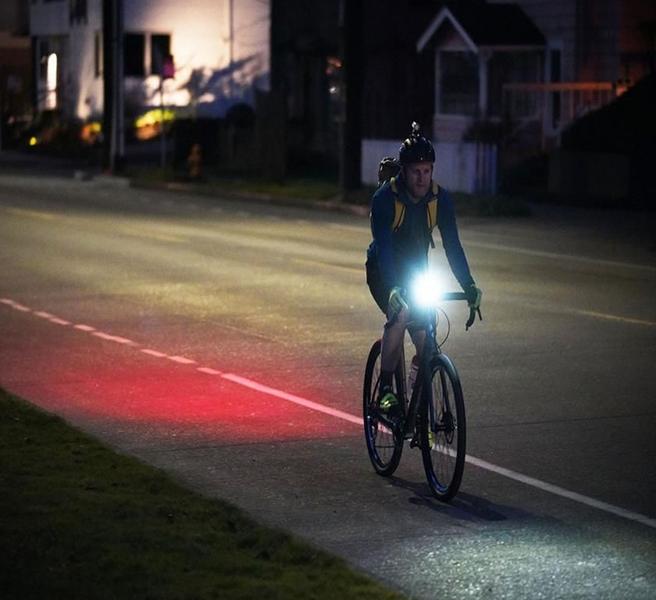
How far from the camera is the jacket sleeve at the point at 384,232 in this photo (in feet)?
28.4

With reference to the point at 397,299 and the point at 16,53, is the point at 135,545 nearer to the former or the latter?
the point at 397,299

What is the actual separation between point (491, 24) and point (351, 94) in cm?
1126

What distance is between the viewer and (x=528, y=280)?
1939 centimetres

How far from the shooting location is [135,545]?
280 inches

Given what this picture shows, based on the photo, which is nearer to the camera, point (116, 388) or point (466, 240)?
point (116, 388)

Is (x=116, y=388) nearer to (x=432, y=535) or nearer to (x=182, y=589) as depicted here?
(x=432, y=535)

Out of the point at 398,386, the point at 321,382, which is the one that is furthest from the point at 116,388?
the point at 398,386

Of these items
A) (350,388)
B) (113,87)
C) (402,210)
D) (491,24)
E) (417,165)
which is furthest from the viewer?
(491,24)

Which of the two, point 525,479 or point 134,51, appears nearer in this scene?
point 525,479

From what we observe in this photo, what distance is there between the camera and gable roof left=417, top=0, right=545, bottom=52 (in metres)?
43.9

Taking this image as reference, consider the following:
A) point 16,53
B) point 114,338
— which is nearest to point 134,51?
point 16,53

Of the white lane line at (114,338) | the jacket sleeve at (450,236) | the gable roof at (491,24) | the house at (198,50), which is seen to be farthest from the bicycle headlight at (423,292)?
the house at (198,50)

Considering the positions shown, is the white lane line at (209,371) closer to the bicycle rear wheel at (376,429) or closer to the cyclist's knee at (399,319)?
the bicycle rear wheel at (376,429)

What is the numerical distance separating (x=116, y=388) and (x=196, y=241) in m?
12.1
